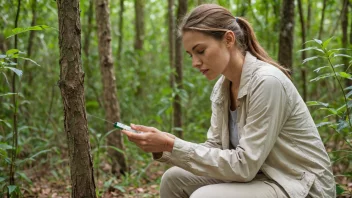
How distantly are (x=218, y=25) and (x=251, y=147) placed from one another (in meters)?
0.65

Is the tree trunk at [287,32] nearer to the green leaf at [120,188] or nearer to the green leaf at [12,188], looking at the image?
the green leaf at [120,188]

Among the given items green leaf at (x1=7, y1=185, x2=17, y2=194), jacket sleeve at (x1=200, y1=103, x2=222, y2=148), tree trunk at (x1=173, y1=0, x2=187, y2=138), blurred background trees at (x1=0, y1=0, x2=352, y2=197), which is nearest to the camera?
jacket sleeve at (x1=200, y1=103, x2=222, y2=148)

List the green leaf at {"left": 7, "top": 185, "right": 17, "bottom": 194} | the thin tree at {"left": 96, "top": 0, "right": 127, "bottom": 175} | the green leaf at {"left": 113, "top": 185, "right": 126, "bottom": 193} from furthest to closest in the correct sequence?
1. the thin tree at {"left": 96, "top": 0, "right": 127, "bottom": 175}
2. the green leaf at {"left": 113, "top": 185, "right": 126, "bottom": 193}
3. the green leaf at {"left": 7, "top": 185, "right": 17, "bottom": 194}

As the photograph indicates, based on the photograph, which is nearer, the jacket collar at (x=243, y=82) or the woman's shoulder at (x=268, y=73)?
the woman's shoulder at (x=268, y=73)

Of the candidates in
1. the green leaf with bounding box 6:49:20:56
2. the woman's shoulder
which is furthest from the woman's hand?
the green leaf with bounding box 6:49:20:56

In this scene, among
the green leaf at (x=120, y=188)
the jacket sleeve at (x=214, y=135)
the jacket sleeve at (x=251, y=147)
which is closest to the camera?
the jacket sleeve at (x=251, y=147)

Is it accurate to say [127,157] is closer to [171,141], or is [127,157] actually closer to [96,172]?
[96,172]

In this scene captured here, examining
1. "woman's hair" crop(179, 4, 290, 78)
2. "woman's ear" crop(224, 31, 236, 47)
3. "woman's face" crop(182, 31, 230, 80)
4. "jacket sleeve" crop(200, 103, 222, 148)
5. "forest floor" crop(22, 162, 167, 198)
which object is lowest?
"forest floor" crop(22, 162, 167, 198)

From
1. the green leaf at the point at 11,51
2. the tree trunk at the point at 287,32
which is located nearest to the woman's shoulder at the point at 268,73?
the green leaf at the point at 11,51

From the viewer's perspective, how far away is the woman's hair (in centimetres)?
228

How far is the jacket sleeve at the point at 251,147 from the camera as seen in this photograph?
2.12 metres

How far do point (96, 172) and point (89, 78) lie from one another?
2448mm

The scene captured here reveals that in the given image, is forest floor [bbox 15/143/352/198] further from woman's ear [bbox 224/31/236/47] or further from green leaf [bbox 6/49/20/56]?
woman's ear [bbox 224/31/236/47]

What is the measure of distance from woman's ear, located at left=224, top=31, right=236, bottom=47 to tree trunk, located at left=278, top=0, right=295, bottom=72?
1710 mm
